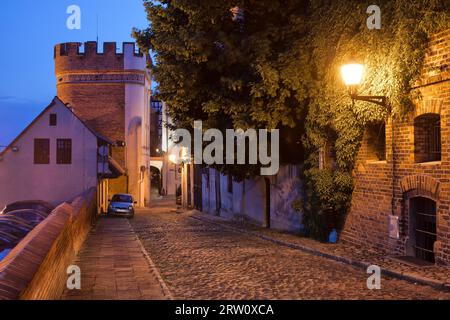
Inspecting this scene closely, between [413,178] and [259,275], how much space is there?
4.24 metres

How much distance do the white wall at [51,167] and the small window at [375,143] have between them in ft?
83.1

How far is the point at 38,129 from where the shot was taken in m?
→ 36.8

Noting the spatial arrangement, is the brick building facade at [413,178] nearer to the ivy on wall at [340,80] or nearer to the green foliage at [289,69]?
the ivy on wall at [340,80]

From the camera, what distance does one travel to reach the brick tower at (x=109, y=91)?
155 ft

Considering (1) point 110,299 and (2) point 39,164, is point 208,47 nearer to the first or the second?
(1) point 110,299

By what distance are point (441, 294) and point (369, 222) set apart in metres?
5.33

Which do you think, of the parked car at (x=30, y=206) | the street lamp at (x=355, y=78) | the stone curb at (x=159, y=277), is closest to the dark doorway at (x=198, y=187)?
the parked car at (x=30, y=206)

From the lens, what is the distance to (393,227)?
1330cm

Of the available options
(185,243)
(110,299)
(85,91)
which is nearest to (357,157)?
(185,243)

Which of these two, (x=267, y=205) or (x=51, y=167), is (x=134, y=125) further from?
(x=267, y=205)

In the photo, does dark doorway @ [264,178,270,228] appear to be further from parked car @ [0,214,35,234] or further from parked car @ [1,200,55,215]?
parked car @ [1,200,55,215]

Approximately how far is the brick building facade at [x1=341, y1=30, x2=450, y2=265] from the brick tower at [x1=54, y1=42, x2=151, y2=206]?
114 ft

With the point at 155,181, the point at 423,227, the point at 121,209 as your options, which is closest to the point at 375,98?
the point at 423,227

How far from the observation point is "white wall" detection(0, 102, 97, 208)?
36.8 metres
